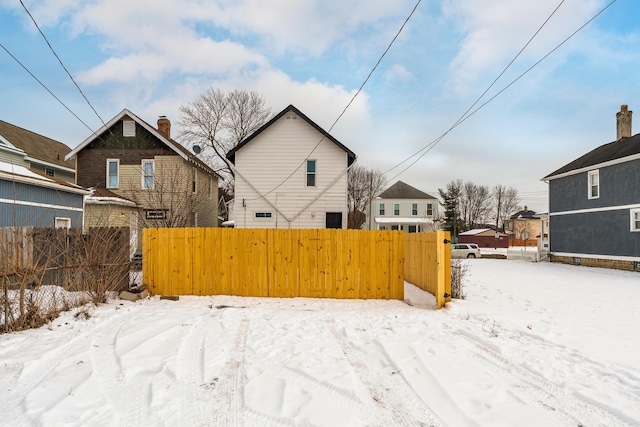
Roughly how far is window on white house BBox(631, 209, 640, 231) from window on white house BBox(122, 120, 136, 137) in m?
26.2

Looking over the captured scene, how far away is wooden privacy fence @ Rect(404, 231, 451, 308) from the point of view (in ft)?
24.0

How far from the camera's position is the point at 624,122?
68.6 ft

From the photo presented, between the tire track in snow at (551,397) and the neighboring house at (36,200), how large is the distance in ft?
34.5

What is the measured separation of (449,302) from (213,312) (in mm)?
4964

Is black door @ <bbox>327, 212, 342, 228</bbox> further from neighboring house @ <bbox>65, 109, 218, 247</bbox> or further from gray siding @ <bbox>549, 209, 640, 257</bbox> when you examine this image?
gray siding @ <bbox>549, 209, 640, 257</bbox>

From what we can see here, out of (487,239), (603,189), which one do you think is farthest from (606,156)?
(487,239)

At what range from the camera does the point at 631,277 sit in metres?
14.8

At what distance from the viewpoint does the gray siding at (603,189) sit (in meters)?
17.2

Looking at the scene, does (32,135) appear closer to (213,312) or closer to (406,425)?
(213,312)

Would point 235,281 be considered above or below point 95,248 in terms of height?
below

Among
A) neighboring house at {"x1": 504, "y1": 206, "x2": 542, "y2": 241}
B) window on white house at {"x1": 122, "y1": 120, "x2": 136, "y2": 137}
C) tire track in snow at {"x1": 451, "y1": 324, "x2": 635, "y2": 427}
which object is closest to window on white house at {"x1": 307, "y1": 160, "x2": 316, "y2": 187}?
window on white house at {"x1": 122, "y1": 120, "x2": 136, "y2": 137}

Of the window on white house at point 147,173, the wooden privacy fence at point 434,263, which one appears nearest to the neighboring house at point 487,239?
the window on white house at point 147,173

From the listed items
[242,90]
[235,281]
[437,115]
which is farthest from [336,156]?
[242,90]

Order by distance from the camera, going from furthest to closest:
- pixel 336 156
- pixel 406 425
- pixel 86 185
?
pixel 86 185
pixel 336 156
pixel 406 425
